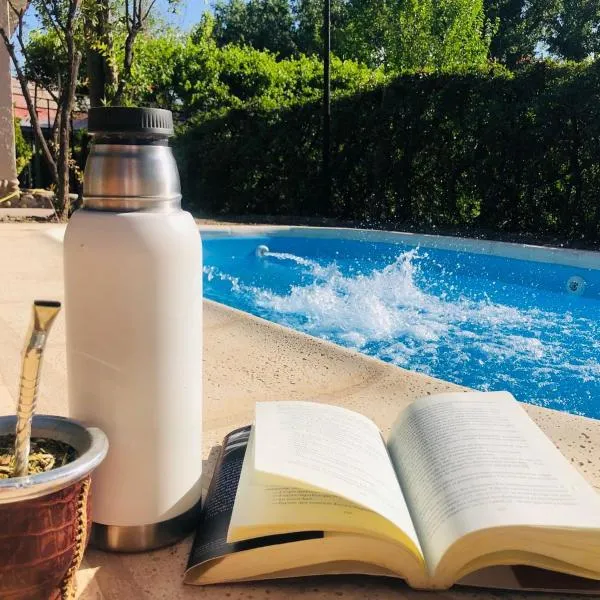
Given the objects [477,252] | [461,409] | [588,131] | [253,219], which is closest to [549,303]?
[477,252]

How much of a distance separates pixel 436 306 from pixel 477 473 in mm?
4756

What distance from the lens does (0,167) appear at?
356 inches

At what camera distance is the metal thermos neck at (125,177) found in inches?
41.8

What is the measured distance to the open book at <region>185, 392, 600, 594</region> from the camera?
1030mm

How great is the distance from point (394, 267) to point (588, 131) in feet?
11.4

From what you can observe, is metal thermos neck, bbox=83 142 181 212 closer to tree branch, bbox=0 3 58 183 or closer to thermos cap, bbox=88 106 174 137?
thermos cap, bbox=88 106 174 137

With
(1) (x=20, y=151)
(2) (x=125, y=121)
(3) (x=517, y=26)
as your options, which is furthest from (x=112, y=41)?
(3) (x=517, y=26)

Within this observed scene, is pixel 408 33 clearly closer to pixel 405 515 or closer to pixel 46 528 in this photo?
pixel 405 515

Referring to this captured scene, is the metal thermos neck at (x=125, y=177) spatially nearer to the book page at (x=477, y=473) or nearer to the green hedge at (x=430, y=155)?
the book page at (x=477, y=473)

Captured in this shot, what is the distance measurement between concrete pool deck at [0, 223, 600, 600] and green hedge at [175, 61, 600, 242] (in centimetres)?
715

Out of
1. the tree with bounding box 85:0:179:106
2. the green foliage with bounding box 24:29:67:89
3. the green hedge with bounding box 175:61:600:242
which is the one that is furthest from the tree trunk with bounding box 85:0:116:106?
the green foliage with bounding box 24:29:67:89

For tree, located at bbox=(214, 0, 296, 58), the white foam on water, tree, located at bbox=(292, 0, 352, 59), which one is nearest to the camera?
the white foam on water

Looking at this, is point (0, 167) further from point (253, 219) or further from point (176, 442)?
point (176, 442)

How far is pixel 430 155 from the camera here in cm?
1023
